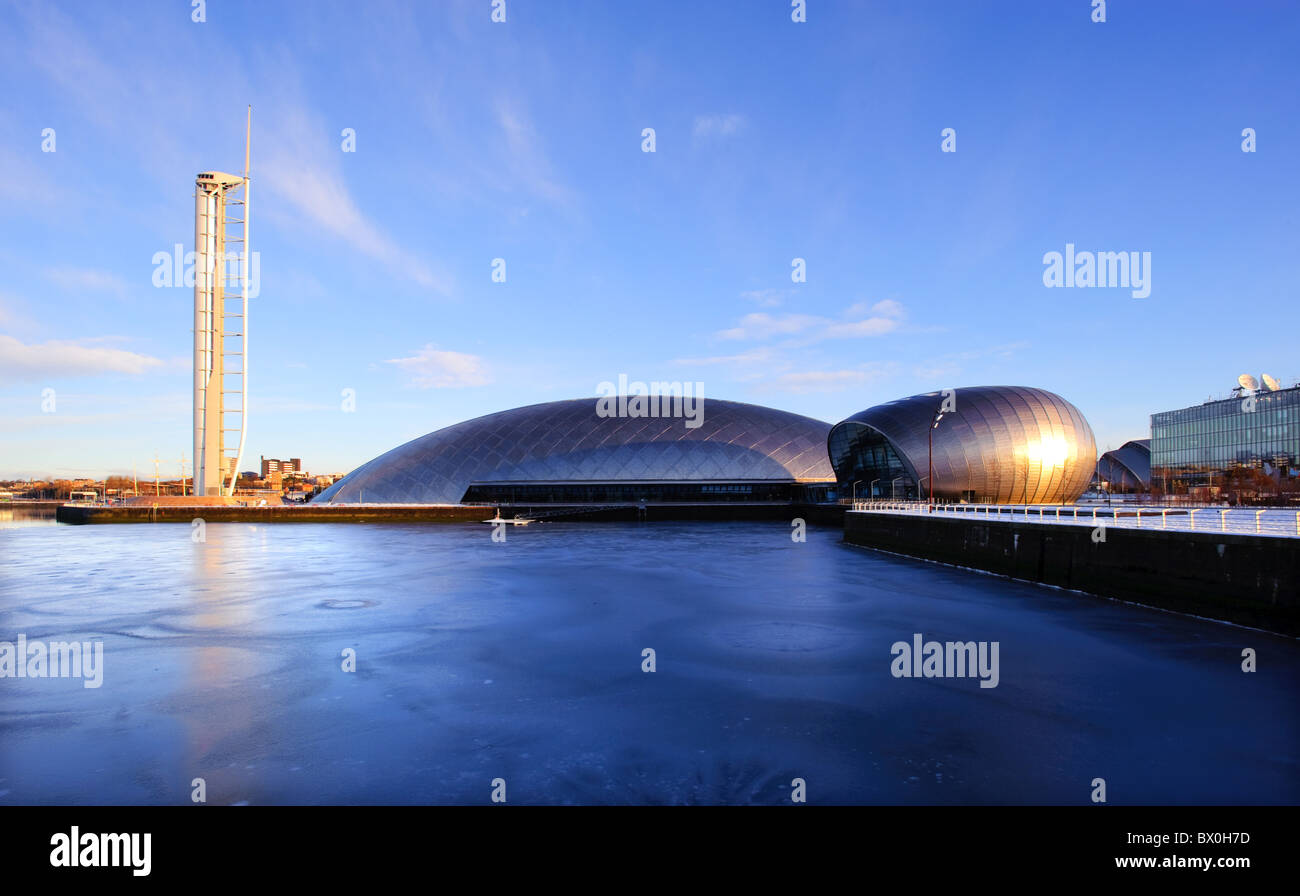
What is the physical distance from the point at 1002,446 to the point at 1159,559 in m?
40.7

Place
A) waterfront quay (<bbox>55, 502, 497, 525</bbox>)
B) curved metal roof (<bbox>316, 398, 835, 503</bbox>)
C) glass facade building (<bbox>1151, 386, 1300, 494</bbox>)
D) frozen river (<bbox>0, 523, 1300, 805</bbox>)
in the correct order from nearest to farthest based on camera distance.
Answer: frozen river (<bbox>0, 523, 1300, 805</bbox>)
waterfront quay (<bbox>55, 502, 497, 525</bbox>)
curved metal roof (<bbox>316, 398, 835, 503</bbox>)
glass facade building (<bbox>1151, 386, 1300, 494</bbox>)

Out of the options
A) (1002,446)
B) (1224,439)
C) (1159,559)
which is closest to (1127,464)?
(1224,439)

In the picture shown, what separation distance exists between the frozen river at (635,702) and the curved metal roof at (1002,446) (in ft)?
125

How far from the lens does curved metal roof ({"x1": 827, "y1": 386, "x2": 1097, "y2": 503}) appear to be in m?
55.8

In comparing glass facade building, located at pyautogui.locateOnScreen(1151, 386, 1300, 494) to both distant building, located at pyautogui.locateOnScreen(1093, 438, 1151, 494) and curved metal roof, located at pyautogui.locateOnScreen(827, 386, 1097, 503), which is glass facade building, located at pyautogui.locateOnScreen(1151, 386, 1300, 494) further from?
curved metal roof, located at pyautogui.locateOnScreen(827, 386, 1097, 503)

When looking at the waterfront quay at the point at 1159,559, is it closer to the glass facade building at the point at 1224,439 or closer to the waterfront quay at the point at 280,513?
the waterfront quay at the point at 280,513

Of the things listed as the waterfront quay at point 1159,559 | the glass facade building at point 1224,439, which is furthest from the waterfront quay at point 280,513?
the glass facade building at point 1224,439

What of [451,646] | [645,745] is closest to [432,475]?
[451,646]

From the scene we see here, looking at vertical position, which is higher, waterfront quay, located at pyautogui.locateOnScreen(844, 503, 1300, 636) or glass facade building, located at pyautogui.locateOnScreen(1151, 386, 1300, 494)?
glass facade building, located at pyautogui.locateOnScreen(1151, 386, 1300, 494)

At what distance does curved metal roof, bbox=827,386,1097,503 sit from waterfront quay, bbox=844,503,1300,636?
28.6m

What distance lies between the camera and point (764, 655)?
12586 mm

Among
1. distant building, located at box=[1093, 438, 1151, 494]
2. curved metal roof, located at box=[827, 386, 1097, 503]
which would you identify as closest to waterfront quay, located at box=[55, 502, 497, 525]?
curved metal roof, located at box=[827, 386, 1097, 503]
